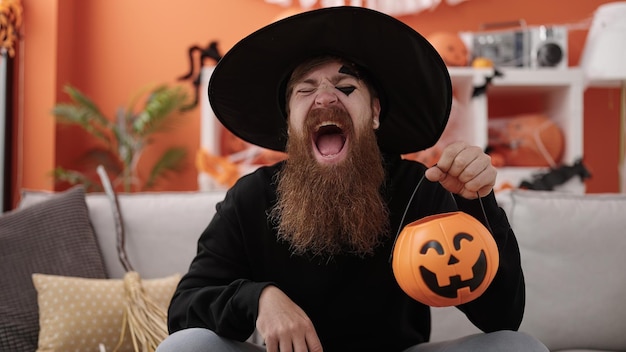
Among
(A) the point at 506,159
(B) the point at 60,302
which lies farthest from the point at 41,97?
(A) the point at 506,159

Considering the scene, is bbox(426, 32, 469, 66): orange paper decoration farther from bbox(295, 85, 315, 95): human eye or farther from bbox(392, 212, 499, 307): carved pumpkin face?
bbox(392, 212, 499, 307): carved pumpkin face

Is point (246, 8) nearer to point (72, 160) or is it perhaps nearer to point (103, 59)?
point (103, 59)

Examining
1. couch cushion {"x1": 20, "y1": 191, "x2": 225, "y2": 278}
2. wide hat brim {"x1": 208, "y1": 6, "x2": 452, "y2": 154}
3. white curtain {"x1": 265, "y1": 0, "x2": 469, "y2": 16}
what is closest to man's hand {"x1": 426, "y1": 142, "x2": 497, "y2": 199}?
wide hat brim {"x1": 208, "y1": 6, "x2": 452, "y2": 154}

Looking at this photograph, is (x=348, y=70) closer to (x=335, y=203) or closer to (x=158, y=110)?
(x=335, y=203)

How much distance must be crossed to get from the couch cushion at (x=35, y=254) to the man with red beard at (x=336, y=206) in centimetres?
78

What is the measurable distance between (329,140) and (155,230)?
102 cm

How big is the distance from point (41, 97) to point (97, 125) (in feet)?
1.23

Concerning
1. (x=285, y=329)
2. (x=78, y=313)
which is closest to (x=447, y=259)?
(x=285, y=329)

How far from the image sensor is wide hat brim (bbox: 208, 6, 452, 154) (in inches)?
56.9

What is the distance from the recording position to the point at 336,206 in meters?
1.46

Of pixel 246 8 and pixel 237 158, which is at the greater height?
pixel 246 8

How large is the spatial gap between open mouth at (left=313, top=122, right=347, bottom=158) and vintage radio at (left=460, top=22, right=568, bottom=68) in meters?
2.23

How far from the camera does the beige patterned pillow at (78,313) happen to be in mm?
1900

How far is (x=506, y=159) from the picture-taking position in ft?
11.3
